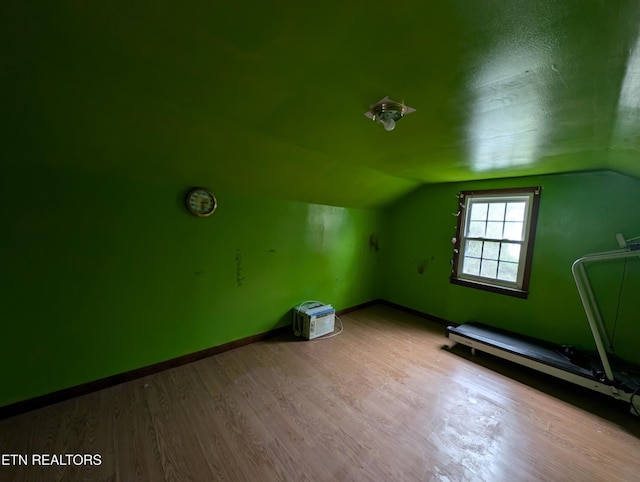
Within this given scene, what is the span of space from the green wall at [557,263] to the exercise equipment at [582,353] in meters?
0.12

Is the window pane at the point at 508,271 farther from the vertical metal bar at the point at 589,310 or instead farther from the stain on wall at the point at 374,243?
the stain on wall at the point at 374,243

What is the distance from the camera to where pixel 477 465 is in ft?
4.88

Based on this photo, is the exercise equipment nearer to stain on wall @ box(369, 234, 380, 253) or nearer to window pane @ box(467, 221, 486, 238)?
window pane @ box(467, 221, 486, 238)

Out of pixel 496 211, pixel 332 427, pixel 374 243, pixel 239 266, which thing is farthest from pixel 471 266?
pixel 239 266

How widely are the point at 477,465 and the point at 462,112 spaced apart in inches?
84.4

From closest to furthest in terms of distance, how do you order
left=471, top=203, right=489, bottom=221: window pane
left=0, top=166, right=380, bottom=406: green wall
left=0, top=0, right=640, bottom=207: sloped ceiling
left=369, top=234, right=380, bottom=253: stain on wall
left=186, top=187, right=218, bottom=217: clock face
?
1. left=0, top=0, right=640, bottom=207: sloped ceiling
2. left=0, top=166, right=380, bottom=406: green wall
3. left=186, top=187, right=218, bottom=217: clock face
4. left=471, top=203, right=489, bottom=221: window pane
5. left=369, top=234, right=380, bottom=253: stain on wall

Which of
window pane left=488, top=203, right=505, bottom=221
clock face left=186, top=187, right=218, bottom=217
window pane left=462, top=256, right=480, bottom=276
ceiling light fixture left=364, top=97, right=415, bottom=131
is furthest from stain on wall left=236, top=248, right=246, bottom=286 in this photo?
window pane left=488, top=203, right=505, bottom=221

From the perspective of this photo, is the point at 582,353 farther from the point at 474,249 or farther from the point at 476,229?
the point at 476,229

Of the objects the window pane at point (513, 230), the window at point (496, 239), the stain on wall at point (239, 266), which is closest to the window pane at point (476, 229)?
the window at point (496, 239)

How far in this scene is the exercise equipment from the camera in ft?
6.55

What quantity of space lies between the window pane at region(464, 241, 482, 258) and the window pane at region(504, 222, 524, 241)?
33 cm

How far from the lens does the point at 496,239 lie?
10.3ft

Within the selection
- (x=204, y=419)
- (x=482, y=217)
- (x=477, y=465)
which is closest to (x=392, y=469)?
(x=477, y=465)

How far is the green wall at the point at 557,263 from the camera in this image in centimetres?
231
